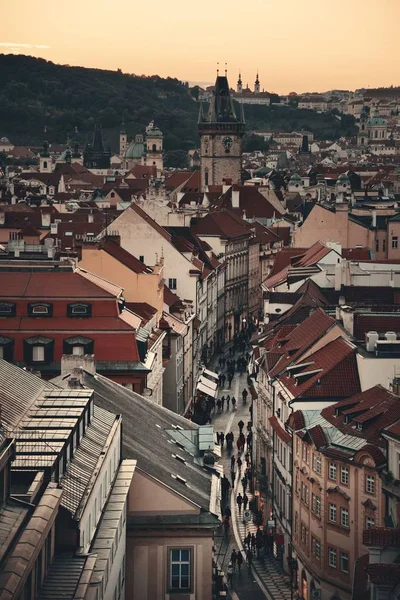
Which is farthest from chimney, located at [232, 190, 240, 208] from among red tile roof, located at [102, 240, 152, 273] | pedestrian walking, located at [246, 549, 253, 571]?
pedestrian walking, located at [246, 549, 253, 571]

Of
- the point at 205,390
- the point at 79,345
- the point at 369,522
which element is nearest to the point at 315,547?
the point at 369,522

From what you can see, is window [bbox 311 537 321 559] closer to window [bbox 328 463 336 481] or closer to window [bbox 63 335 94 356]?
window [bbox 328 463 336 481]

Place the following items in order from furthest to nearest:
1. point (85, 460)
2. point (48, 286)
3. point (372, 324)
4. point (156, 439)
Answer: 1. point (48, 286)
2. point (372, 324)
3. point (156, 439)
4. point (85, 460)

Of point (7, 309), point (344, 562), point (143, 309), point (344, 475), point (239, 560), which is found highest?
point (7, 309)

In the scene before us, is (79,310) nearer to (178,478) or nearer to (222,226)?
(178,478)

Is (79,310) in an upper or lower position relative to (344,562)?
upper

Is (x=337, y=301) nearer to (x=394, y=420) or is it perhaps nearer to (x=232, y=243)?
(x=394, y=420)

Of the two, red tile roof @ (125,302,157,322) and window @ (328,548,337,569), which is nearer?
window @ (328,548,337,569)
